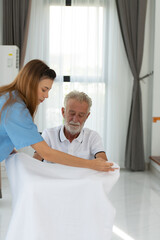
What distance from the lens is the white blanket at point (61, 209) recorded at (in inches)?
57.0

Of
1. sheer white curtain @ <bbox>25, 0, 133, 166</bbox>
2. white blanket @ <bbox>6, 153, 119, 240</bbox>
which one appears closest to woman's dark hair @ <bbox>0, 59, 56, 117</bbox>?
white blanket @ <bbox>6, 153, 119, 240</bbox>

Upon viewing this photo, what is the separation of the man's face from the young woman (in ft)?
1.78

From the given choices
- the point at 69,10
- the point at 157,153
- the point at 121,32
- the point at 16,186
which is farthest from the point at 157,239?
the point at 69,10

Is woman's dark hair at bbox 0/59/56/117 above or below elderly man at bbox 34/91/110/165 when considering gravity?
above

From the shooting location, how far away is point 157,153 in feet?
17.9

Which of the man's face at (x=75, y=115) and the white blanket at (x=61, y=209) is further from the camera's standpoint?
the man's face at (x=75, y=115)

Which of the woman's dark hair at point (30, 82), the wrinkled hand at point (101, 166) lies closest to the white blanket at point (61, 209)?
the wrinkled hand at point (101, 166)

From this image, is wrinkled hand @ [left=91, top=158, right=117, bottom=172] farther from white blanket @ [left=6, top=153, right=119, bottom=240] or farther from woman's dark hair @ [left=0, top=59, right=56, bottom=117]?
woman's dark hair @ [left=0, top=59, right=56, bottom=117]

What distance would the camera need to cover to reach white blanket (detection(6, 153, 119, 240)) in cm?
145

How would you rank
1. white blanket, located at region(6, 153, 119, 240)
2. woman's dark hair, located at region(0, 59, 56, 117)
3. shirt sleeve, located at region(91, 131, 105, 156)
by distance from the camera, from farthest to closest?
shirt sleeve, located at region(91, 131, 105, 156) → woman's dark hair, located at region(0, 59, 56, 117) → white blanket, located at region(6, 153, 119, 240)

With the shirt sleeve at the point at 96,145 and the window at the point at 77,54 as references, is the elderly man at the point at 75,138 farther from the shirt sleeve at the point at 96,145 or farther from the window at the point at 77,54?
the window at the point at 77,54

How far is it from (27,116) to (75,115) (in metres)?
0.74

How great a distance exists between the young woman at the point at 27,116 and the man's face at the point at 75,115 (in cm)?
54

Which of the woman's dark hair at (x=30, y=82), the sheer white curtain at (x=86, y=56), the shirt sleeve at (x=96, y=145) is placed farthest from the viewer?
the sheer white curtain at (x=86, y=56)
